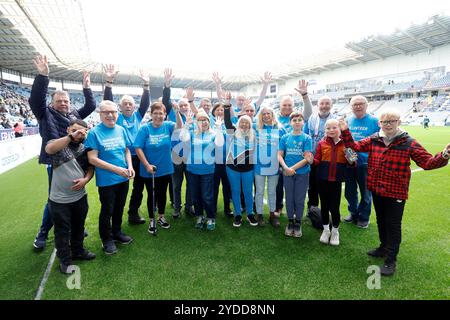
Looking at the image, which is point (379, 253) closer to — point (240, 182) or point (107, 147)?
point (240, 182)

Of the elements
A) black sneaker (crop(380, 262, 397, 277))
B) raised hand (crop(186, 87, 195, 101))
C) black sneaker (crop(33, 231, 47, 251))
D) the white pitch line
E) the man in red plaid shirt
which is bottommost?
the white pitch line

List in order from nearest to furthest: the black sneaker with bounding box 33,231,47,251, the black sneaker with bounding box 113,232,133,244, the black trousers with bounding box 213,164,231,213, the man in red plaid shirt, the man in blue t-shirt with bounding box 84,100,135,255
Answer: the man in red plaid shirt → the man in blue t-shirt with bounding box 84,100,135,255 → the black sneaker with bounding box 33,231,47,251 → the black sneaker with bounding box 113,232,133,244 → the black trousers with bounding box 213,164,231,213

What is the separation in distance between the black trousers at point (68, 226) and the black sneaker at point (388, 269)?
11.3 feet

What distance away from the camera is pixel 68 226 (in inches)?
107

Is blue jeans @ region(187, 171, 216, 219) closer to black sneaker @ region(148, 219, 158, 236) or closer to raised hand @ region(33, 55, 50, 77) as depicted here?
black sneaker @ region(148, 219, 158, 236)

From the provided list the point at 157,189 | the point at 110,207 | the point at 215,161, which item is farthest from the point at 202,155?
the point at 110,207

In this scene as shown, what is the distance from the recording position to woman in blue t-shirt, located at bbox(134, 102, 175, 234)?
349 centimetres

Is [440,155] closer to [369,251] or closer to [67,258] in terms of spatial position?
[369,251]

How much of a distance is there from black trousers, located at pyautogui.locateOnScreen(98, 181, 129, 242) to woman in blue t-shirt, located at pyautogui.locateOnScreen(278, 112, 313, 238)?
7.41 ft

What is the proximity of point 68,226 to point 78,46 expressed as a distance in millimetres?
26231

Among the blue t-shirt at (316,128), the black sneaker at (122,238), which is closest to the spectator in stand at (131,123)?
the black sneaker at (122,238)

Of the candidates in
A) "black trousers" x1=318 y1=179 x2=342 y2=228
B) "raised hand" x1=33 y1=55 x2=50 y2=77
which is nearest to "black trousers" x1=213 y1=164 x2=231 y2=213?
"black trousers" x1=318 y1=179 x2=342 y2=228

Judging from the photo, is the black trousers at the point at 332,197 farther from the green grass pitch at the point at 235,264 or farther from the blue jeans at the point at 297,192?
the green grass pitch at the point at 235,264

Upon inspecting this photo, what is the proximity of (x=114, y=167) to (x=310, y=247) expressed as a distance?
2.69 m
